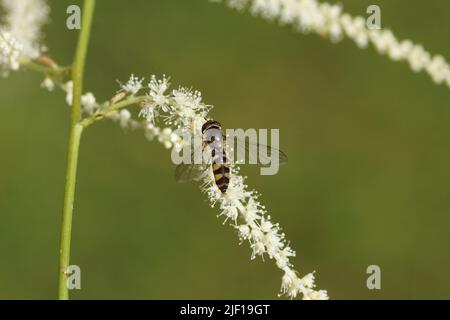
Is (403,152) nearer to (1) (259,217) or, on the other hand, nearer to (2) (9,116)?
→ (2) (9,116)

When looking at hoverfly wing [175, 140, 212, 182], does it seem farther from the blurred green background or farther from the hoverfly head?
the blurred green background

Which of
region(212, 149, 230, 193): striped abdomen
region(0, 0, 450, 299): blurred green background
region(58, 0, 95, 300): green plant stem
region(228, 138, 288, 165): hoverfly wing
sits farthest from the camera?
Answer: region(0, 0, 450, 299): blurred green background

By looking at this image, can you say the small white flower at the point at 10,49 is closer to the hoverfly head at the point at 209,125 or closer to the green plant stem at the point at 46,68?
the green plant stem at the point at 46,68

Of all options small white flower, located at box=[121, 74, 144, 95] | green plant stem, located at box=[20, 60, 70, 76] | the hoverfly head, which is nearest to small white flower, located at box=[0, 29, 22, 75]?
green plant stem, located at box=[20, 60, 70, 76]

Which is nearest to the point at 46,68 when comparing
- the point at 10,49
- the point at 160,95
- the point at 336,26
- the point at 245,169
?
the point at 10,49

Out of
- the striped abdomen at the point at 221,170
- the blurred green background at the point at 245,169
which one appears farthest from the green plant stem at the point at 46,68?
the blurred green background at the point at 245,169

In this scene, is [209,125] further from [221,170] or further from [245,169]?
[245,169]
